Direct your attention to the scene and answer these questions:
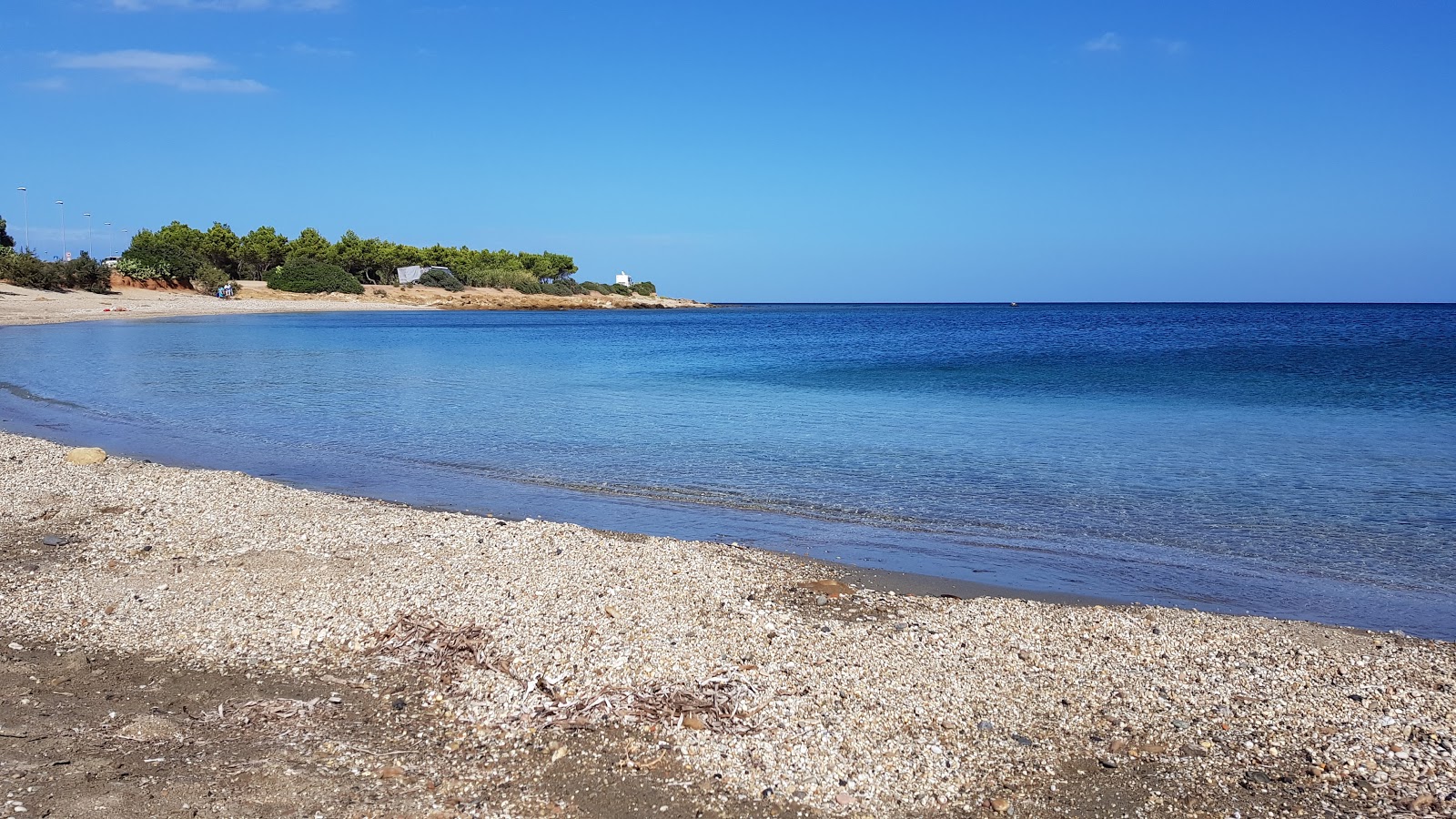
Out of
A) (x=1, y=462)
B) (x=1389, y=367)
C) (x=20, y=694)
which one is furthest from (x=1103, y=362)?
(x=20, y=694)

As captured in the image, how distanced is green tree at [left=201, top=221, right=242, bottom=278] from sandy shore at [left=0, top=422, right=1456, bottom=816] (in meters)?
91.2

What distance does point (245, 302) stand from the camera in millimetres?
77188

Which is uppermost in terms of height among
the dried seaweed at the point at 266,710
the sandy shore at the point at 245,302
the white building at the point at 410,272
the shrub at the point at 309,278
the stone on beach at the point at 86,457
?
the white building at the point at 410,272

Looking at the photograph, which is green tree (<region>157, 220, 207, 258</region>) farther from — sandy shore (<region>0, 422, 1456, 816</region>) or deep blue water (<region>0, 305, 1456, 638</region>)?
sandy shore (<region>0, 422, 1456, 816</region>)

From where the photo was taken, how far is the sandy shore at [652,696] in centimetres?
439

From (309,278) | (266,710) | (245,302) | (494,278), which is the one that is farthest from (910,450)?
(494,278)

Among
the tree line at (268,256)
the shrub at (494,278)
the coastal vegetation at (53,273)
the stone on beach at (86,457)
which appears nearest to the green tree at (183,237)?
the tree line at (268,256)

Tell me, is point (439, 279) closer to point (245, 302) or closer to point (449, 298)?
point (449, 298)

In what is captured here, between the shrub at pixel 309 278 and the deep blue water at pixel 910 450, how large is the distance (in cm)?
5654

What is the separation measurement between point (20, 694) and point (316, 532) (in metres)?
3.44

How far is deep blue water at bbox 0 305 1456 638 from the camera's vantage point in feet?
29.4

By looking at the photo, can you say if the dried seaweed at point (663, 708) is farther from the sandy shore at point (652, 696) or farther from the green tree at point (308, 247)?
the green tree at point (308, 247)

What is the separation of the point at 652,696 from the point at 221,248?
96.8 metres

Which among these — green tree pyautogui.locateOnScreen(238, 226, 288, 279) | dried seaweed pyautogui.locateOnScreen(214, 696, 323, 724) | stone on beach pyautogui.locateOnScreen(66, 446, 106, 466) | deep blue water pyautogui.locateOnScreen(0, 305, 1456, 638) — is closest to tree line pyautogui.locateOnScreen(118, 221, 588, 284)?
green tree pyautogui.locateOnScreen(238, 226, 288, 279)
